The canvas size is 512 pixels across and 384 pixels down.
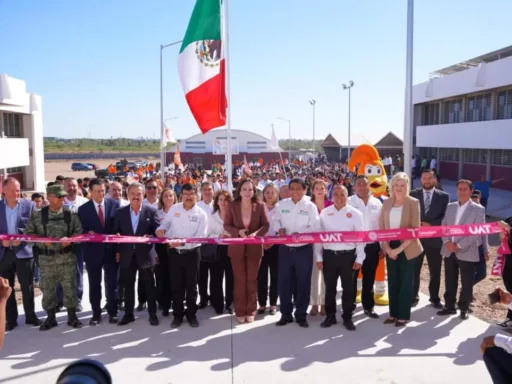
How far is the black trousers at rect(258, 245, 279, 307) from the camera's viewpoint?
19.6ft

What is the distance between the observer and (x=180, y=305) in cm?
557

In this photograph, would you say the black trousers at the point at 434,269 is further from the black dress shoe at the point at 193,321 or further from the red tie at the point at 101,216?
the red tie at the point at 101,216

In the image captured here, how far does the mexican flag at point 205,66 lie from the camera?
22.7 feet

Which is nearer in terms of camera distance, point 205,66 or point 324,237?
point 324,237

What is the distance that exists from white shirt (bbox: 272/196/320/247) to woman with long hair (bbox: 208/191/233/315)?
754 millimetres

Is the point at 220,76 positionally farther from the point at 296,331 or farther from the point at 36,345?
the point at 36,345

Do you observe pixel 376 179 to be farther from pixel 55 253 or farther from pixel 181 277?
pixel 55 253

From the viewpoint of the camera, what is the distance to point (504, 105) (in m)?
23.2

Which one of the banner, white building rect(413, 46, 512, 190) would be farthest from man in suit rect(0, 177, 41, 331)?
white building rect(413, 46, 512, 190)

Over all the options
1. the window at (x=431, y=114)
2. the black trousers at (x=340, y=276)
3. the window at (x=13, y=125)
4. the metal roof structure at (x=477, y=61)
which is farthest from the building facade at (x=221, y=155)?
the black trousers at (x=340, y=276)

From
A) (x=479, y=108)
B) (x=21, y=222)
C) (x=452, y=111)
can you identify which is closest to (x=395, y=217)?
(x=21, y=222)

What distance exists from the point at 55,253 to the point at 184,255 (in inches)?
58.9

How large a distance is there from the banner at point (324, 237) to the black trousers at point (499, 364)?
8.15 feet

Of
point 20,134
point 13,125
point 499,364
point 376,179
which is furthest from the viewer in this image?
point 20,134
